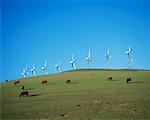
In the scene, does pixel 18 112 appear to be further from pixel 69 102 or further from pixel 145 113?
pixel 145 113

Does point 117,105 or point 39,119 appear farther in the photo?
point 117,105

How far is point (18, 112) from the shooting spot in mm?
30609

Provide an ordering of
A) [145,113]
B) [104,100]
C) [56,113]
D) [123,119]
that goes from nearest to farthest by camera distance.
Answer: [123,119] → [145,113] → [56,113] → [104,100]

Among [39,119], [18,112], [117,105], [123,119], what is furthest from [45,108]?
[123,119]

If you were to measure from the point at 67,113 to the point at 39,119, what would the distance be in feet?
9.32

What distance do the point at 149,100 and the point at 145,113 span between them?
6530 mm

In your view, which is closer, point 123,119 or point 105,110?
point 123,119

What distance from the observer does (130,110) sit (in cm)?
2761

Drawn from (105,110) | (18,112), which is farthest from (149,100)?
(18,112)

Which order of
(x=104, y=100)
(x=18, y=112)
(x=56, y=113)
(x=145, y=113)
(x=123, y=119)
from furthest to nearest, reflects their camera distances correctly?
(x=104, y=100)
(x=18, y=112)
(x=56, y=113)
(x=145, y=113)
(x=123, y=119)

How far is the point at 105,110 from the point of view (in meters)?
28.3

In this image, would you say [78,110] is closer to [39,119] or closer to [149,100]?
[39,119]

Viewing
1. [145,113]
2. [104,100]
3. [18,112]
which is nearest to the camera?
[145,113]

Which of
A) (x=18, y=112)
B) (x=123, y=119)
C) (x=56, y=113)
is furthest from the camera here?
(x=18, y=112)
